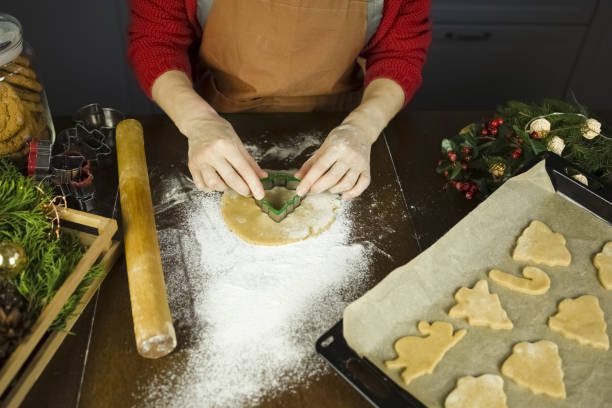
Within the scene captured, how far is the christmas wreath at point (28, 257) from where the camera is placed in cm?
73

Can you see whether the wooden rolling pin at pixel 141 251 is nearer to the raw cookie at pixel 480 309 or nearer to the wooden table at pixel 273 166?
the wooden table at pixel 273 166

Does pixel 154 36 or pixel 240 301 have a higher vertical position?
pixel 154 36

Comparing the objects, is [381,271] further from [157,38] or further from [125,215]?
[157,38]

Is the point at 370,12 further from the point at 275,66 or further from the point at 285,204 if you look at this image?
the point at 285,204

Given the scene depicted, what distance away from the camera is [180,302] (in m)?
0.89

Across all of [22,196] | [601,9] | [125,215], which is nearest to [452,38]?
[601,9]

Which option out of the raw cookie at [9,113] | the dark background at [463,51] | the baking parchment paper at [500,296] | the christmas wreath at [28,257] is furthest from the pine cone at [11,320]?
the dark background at [463,51]

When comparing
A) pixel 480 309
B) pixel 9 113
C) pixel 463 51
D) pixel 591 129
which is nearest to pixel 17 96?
pixel 9 113

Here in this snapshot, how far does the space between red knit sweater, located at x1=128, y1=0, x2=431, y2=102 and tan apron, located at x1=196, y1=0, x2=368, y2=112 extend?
0.05 m

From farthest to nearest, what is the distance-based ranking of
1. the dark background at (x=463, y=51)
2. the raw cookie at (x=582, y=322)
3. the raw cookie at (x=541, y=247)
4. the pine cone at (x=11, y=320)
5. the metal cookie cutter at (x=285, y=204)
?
the dark background at (x=463, y=51) → the metal cookie cutter at (x=285, y=204) → the raw cookie at (x=541, y=247) → the raw cookie at (x=582, y=322) → the pine cone at (x=11, y=320)

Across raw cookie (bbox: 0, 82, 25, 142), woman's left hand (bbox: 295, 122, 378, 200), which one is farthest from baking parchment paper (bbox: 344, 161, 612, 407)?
raw cookie (bbox: 0, 82, 25, 142)

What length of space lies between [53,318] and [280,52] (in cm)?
72

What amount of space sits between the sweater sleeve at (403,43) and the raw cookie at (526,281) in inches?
20.4

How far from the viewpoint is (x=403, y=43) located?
123cm
